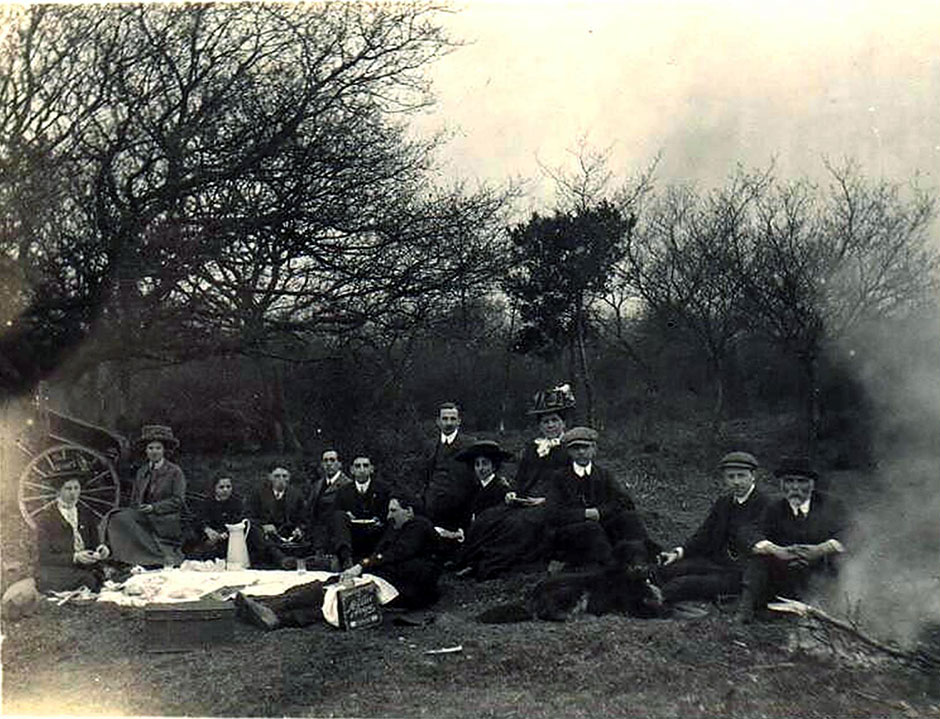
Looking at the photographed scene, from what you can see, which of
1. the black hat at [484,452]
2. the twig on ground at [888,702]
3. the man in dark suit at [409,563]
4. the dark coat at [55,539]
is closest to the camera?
the twig on ground at [888,702]

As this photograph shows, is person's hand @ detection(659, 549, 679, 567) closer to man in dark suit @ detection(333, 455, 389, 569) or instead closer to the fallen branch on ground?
the fallen branch on ground

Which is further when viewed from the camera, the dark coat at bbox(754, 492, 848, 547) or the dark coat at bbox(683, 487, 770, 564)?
the dark coat at bbox(683, 487, 770, 564)

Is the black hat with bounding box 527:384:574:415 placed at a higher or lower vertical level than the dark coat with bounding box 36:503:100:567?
higher

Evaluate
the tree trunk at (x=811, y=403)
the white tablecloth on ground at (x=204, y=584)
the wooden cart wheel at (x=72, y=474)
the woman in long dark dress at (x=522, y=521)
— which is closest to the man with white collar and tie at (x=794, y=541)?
the woman in long dark dress at (x=522, y=521)

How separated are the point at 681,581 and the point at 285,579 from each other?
247 cm

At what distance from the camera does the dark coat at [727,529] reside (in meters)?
5.36

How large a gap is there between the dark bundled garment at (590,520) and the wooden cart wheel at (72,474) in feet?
11.7

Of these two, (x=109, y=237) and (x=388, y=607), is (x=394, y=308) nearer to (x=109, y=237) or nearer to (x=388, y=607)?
(x=109, y=237)

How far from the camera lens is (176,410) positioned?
332 inches

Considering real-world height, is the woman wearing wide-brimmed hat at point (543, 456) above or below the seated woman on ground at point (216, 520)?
above

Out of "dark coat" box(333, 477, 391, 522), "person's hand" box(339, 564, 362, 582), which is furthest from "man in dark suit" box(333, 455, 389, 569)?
"person's hand" box(339, 564, 362, 582)

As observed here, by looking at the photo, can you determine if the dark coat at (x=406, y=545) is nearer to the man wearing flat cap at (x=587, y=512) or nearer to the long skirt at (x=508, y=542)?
the long skirt at (x=508, y=542)

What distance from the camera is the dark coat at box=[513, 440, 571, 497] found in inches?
259

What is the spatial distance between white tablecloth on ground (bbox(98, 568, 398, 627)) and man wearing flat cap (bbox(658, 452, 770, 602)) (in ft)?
5.62
